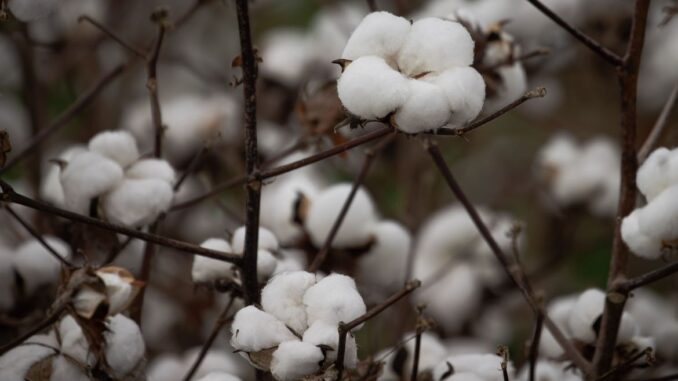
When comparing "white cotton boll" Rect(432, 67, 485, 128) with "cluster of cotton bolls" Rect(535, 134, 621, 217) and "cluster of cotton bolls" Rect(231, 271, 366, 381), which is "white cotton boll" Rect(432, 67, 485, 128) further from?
"cluster of cotton bolls" Rect(535, 134, 621, 217)

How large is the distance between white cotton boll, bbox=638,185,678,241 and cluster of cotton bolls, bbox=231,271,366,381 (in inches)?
8.7

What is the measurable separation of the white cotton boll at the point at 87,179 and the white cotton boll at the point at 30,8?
13 cm

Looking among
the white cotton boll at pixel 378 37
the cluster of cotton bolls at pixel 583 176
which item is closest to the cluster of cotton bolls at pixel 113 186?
the white cotton boll at pixel 378 37

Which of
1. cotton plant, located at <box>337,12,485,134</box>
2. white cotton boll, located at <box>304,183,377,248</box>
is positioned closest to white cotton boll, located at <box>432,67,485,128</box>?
cotton plant, located at <box>337,12,485,134</box>

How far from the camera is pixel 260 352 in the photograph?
0.69m

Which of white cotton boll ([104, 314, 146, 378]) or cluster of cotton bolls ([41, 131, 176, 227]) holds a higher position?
cluster of cotton bolls ([41, 131, 176, 227])

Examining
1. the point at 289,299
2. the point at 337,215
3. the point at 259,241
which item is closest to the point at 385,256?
the point at 337,215

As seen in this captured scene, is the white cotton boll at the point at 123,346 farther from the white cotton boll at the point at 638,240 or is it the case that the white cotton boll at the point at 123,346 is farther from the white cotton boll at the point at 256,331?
the white cotton boll at the point at 638,240

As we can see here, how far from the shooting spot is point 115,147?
0.87 metres

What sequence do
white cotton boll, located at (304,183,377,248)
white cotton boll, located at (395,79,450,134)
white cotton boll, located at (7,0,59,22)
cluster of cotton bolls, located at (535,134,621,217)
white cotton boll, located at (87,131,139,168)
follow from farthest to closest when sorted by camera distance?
cluster of cotton bolls, located at (535,134,621,217)
white cotton boll, located at (304,183,377,248)
white cotton boll, located at (87,131,139,168)
white cotton boll, located at (7,0,59,22)
white cotton boll, located at (395,79,450,134)

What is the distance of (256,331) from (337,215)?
374 millimetres

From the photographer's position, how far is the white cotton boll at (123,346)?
751 mm

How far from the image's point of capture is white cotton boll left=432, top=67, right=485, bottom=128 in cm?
67

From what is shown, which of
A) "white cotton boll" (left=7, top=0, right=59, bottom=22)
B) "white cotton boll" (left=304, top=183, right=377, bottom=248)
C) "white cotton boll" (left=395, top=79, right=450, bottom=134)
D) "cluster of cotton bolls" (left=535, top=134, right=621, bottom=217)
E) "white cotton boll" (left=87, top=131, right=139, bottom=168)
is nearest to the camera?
"white cotton boll" (left=395, top=79, right=450, bottom=134)
